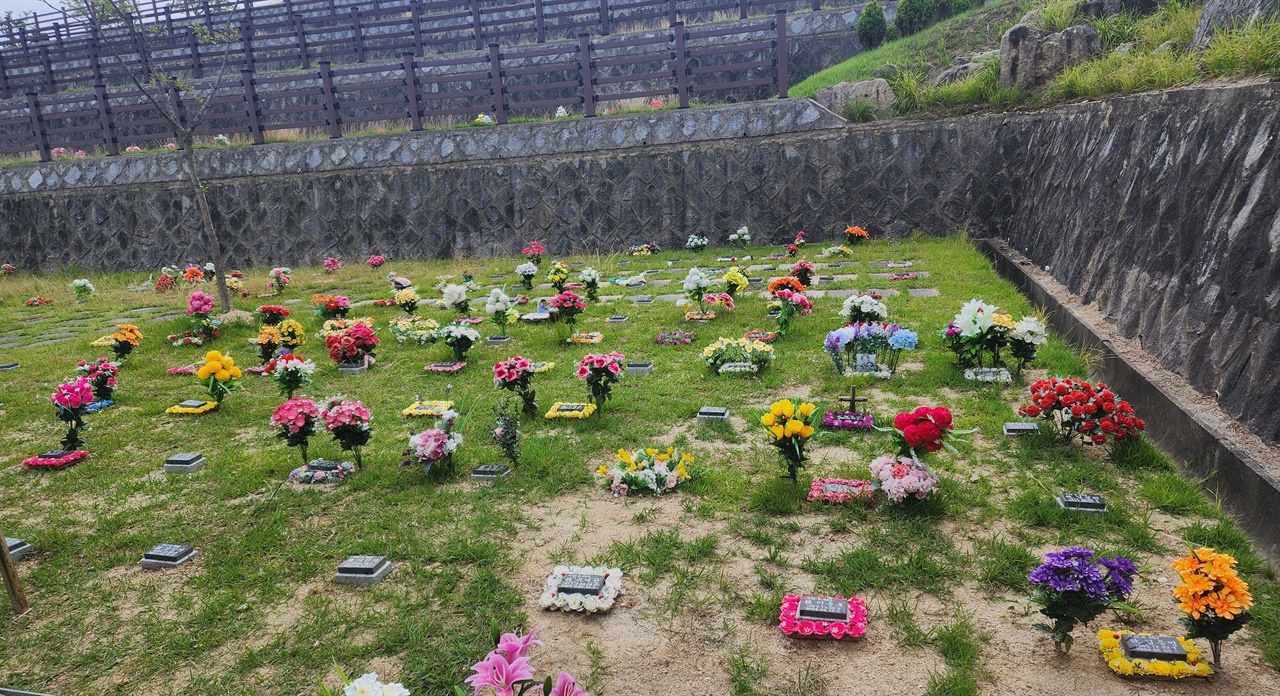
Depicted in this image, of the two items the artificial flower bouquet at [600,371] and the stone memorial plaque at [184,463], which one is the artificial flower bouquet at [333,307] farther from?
the artificial flower bouquet at [600,371]

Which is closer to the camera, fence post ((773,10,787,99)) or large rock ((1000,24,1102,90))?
large rock ((1000,24,1102,90))

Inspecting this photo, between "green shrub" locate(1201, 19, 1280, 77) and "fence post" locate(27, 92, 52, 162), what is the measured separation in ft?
68.2

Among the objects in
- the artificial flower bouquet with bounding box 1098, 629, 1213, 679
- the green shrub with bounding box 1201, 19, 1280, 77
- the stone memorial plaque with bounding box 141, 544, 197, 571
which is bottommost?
the stone memorial plaque with bounding box 141, 544, 197, 571

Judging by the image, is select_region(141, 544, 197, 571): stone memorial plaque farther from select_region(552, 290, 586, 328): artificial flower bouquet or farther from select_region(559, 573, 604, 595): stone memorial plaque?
select_region(552, 290, 586, 328): artificial flower bouquet

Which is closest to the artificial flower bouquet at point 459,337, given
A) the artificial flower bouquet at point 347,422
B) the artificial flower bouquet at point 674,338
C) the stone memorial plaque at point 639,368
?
the stone memorial plaque at point 639,368

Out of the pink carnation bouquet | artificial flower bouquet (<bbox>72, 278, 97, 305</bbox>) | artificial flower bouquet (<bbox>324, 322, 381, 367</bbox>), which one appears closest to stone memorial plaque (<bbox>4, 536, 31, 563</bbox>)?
the pink carnation bouquet

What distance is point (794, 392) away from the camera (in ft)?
18.4

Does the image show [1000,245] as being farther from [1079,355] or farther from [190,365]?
[190,365]

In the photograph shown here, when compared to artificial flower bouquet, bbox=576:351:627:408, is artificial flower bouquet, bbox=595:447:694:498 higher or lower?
lower

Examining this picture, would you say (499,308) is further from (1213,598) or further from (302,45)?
(302,45)

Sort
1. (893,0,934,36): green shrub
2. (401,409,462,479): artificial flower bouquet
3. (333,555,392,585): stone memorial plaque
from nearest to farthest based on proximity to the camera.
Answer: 1. (333,555,392,585): stone memorial plaque
2. (401,409,462,479): artificial flower bouquet
3. (893,0,934,36): green shrub

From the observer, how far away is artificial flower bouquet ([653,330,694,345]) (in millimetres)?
7145

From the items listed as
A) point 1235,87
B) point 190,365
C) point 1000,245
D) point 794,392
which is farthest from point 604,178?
point 1235,87

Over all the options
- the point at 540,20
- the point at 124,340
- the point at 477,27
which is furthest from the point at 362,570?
the point at 540,20
